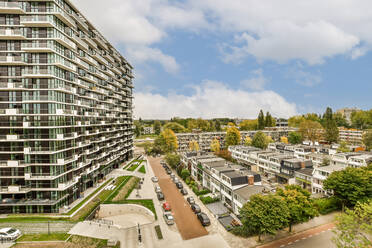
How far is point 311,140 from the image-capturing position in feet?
383

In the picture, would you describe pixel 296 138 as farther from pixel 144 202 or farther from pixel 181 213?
pixel 144 202

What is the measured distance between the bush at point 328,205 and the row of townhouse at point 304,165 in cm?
456

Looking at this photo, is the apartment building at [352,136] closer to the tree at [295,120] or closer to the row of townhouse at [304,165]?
the tree at [295,120]

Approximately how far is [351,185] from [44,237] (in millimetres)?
56795

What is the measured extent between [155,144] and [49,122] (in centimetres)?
7203

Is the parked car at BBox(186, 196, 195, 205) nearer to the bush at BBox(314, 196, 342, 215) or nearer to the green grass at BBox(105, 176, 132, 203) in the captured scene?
the green grass at BBox(105, 176, 132, 203)

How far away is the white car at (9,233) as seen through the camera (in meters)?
30.4

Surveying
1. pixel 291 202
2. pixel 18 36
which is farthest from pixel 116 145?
pixel 291 202

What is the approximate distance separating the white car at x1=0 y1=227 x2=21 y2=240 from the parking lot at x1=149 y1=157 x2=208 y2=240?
26.7 metres

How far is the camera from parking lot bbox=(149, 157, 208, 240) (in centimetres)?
3456

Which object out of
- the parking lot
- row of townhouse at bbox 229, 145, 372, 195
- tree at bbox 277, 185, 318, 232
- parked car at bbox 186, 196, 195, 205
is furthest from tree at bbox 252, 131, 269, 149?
tree at bbox 277, 185, 318, 232

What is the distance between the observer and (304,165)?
59031 mm

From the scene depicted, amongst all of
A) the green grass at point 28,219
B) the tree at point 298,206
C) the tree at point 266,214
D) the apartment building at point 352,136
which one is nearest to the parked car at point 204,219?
the tree at point 266,214

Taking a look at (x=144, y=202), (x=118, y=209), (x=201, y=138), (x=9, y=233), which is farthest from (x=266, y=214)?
(x=201, y=138)
